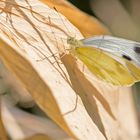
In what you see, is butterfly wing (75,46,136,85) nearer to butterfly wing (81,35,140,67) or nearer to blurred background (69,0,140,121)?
butterfly wing (81,35,140,67)

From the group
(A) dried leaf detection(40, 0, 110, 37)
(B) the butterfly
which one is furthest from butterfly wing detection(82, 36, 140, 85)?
(A) dried leaf detection(40, 0, 110, 37)

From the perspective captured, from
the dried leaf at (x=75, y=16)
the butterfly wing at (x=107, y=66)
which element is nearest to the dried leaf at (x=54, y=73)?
the dried leaf at (x=75, y=16)

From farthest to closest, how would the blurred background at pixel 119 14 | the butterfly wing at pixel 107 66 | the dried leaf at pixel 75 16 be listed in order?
the blurred background at pixel 119 14 < the butterfly wing at pixel 107 66 < the dried leaf at pixel 75 16

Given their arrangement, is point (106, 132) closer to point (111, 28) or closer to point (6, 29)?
point (6, 29)

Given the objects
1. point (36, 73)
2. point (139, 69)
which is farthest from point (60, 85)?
point (139, 69)

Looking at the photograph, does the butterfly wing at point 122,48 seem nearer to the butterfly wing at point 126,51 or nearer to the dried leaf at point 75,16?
the butterfly wing at point 126,51

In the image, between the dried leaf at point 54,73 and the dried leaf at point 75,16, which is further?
the dried leaf at point 75,16
